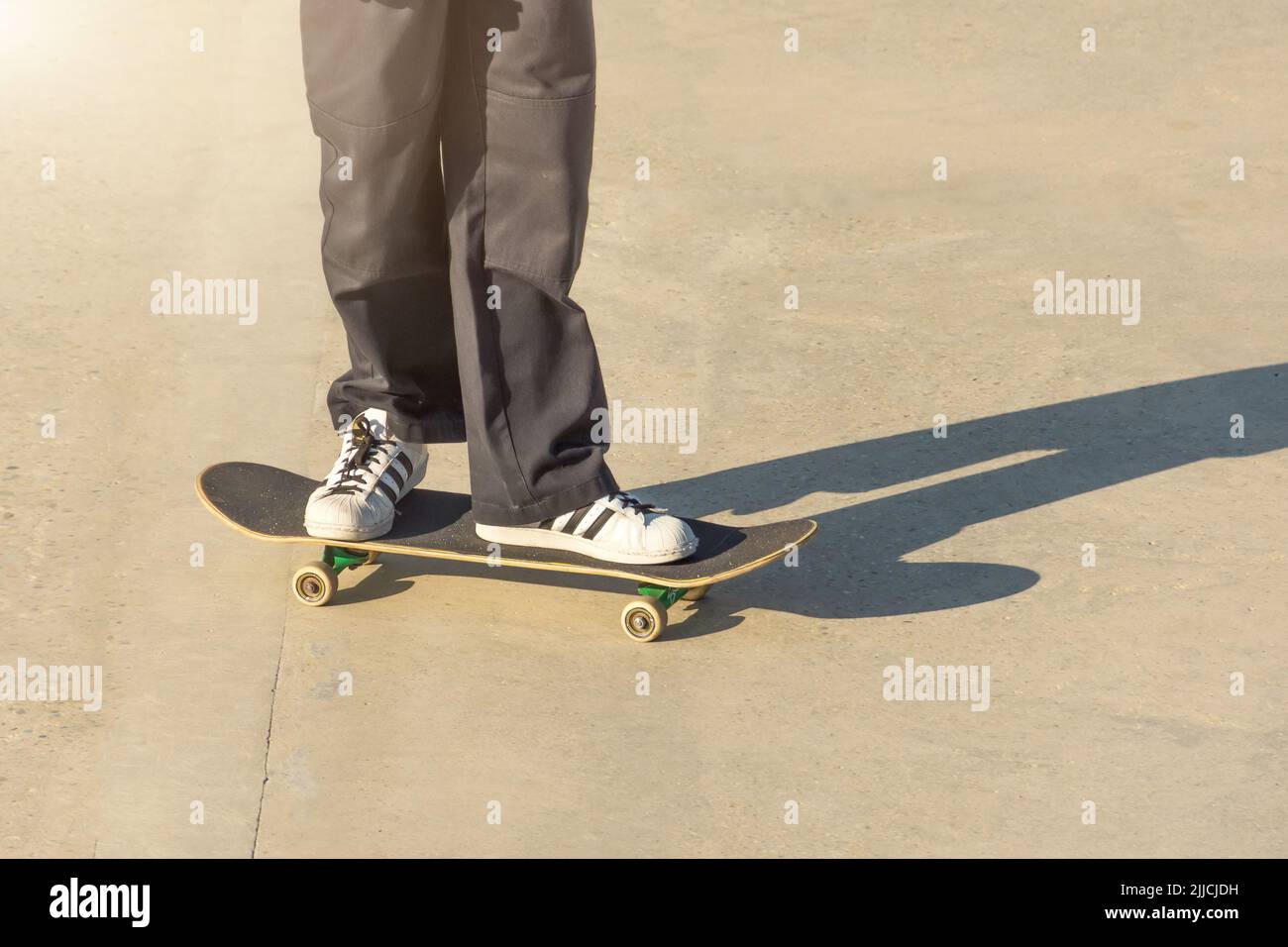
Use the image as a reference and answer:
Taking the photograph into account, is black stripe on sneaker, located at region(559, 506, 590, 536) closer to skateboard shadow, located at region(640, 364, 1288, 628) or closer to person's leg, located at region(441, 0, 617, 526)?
person's leg, located at region(441, 0, 617, 526)

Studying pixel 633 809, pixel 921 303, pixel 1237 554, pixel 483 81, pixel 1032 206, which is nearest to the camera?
pixel 633 809

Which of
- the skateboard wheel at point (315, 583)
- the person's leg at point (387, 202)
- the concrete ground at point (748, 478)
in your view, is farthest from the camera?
the skateboard wheel at point (315, 583)

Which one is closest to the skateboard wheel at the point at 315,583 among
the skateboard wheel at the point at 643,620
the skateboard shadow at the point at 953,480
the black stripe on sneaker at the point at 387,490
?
the black stripe on sneaker at the point at 387,490

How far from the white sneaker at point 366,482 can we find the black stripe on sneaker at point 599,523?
1.40ft

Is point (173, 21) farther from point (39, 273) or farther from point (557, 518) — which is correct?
point (557, 518)

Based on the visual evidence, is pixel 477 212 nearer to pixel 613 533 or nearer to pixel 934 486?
pixel 613 533

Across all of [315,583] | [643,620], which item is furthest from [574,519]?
[315,583]

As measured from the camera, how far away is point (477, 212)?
3.14m

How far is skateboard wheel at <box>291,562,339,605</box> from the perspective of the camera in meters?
3.35

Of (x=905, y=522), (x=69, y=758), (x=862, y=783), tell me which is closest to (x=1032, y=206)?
(x=905, y=522)

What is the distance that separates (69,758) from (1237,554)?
242cm

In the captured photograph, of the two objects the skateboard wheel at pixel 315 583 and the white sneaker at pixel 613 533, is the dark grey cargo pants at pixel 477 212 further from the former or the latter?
the skateboard wheel at pixel 315 583

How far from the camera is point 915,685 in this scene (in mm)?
3139

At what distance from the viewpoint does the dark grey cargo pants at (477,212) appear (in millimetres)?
3010
